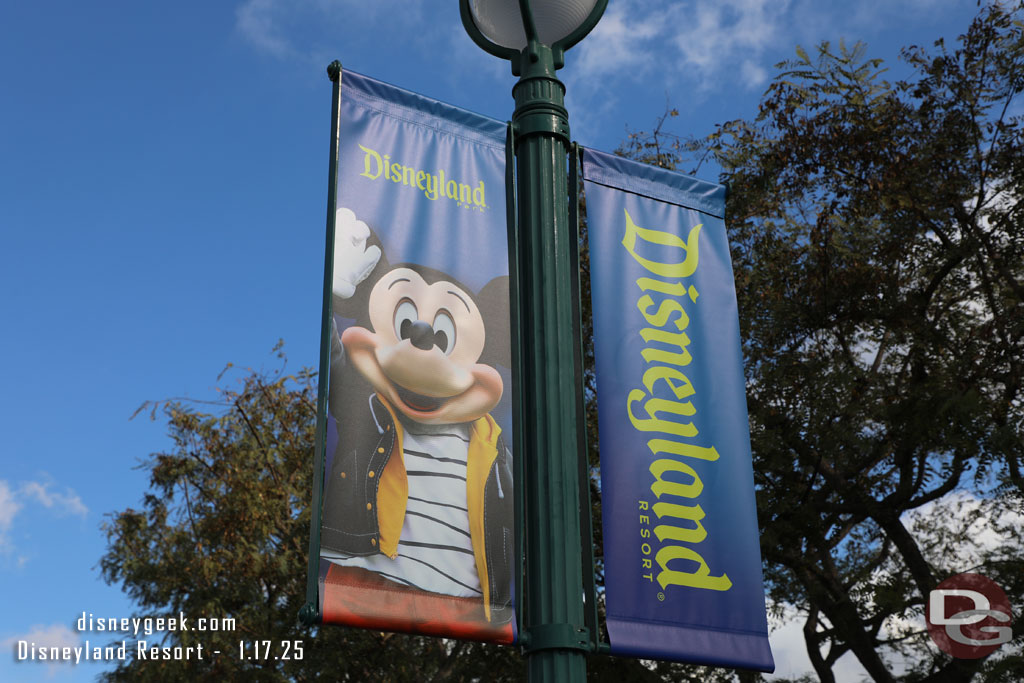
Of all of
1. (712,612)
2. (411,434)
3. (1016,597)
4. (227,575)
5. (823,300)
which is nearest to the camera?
(411,434)

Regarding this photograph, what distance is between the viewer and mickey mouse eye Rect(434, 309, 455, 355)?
4812 millimetres

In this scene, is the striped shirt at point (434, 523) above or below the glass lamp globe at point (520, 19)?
below

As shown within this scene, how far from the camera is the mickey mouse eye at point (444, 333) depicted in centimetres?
481

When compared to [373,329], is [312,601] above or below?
below

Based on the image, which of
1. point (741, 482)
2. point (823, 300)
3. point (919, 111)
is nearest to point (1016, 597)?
point (823, 300)

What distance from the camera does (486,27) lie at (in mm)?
5480

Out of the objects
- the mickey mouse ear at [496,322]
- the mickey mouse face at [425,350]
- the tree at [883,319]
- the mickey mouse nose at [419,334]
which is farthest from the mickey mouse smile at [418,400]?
the tree at [883,319]

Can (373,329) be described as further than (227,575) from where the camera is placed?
No

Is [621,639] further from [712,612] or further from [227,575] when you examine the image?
[227,575]

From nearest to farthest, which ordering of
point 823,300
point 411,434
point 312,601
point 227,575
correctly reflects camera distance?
point 312,601 → point 411,434 → point 823,300 → point 227,575

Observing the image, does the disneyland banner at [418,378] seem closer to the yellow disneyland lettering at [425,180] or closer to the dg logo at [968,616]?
the yellow disneyland lettering at [425,180]

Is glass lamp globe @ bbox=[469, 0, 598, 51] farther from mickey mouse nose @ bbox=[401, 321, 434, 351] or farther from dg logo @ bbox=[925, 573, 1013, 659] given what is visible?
dg logo @ bbox=[925, 573, 1013, 659]

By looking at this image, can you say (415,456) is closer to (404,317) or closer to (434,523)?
(434,523)

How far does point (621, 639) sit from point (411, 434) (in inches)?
49.4
